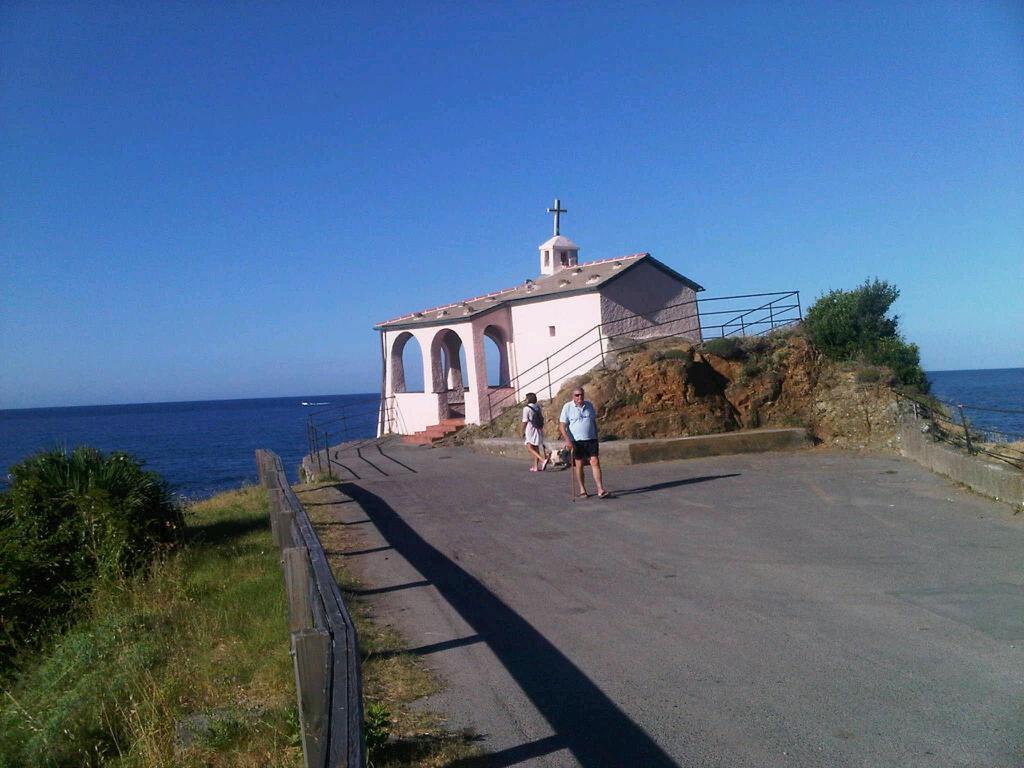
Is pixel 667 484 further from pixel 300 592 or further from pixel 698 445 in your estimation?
pixel 300 592

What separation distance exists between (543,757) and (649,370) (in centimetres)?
1572

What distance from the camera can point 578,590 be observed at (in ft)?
25.8

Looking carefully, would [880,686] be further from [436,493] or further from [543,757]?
[436,493]

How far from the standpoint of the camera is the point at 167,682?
614 cm

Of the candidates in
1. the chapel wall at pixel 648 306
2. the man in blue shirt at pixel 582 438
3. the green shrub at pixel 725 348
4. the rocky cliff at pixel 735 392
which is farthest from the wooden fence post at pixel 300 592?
the chapel wall at pixel 648 306

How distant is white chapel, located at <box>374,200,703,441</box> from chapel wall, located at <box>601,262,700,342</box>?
0.09 feet

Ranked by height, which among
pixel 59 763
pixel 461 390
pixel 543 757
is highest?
pixel 461 390

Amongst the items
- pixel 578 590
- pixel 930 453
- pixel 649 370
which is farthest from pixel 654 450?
pixel 578 590

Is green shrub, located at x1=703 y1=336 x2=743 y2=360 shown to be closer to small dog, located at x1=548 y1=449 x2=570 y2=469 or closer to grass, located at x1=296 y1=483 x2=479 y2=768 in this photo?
small dog, located at x1=548 y1=449 x2=570 y2=469

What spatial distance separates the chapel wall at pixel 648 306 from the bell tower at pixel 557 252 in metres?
4.75

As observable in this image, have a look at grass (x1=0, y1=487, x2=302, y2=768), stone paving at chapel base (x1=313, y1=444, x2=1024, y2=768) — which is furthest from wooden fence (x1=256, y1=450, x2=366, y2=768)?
stone paving at chapel base (x1=313, y1=444, x2=1024, y2=768)

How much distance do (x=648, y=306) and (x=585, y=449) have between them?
428 inches

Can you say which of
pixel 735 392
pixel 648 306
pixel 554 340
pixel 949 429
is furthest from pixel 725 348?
pixel 949 429

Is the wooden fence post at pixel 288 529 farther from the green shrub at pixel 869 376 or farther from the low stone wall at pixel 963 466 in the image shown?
the green shrub at pixel 869 376
